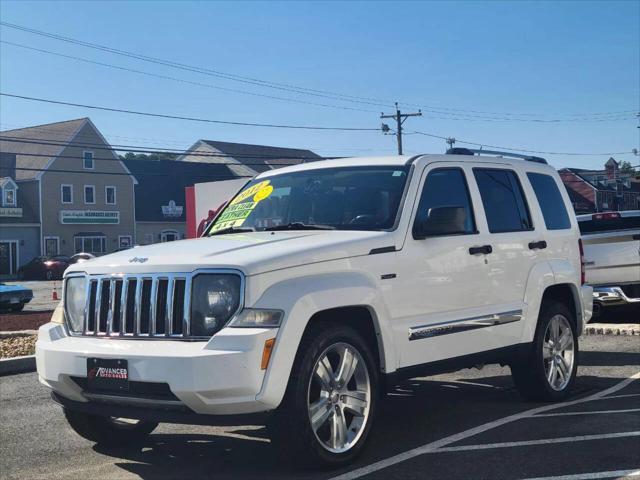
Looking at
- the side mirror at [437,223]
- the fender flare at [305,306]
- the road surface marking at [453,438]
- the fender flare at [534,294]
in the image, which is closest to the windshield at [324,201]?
the side mirror at [437,223]

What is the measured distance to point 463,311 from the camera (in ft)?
20.0

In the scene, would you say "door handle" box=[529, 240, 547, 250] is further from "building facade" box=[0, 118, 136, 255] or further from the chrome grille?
"building facade" box=[0, 118, 136, 255]

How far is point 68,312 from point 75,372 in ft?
2.07

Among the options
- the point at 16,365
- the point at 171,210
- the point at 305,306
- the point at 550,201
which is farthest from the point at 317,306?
the point at 171,210

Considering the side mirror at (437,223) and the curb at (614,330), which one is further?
the curb at (614,330)

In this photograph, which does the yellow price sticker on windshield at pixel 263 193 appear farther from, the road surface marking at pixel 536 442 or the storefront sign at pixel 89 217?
the storefront sign at pixel 89 217

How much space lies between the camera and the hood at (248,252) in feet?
15.7

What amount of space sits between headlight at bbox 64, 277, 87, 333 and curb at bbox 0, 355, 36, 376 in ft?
15.7

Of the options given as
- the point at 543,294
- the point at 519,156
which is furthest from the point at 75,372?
the point at 519,156

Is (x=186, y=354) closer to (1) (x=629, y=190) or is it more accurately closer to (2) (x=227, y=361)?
(2) (x=227, y=361)

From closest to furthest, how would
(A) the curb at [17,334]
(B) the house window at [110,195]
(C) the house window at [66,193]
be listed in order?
(A) the curb at [17,334] → (C) the house window at [66,193] → (B) the house window at [110,195]

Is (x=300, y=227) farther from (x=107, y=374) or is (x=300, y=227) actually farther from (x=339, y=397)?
(x=107, y=374)

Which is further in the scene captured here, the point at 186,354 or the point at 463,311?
the point at 463,311

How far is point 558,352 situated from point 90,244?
A: 54.5 m
